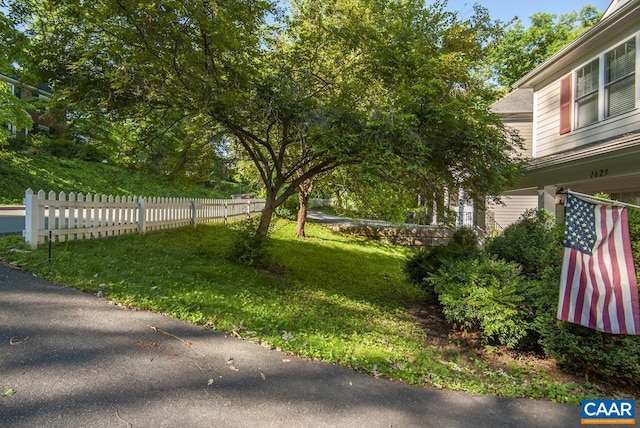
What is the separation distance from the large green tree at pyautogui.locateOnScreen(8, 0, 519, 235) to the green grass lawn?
179cm

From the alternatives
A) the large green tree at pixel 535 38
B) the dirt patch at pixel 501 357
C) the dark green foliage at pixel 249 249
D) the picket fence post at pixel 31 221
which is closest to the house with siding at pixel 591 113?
the dirt patch at pixel 501 357

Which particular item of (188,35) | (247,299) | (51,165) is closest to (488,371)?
(247,299)

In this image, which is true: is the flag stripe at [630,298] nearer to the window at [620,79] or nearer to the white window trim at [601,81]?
the white window trim at [601,81]

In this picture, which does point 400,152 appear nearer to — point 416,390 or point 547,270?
point 547,270

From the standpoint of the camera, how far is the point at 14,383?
8.38 feet

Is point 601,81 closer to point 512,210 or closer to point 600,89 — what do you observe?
point 600,89

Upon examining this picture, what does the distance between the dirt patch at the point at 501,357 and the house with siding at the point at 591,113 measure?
3.30 meters

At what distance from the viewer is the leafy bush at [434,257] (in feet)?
21.4

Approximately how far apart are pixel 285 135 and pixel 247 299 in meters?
3.31

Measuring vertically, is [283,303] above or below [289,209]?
below

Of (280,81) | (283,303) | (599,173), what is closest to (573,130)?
(599,173)

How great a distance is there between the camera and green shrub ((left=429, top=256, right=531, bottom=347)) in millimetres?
4422

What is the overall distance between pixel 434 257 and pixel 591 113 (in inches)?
206

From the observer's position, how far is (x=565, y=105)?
906 centimetres
